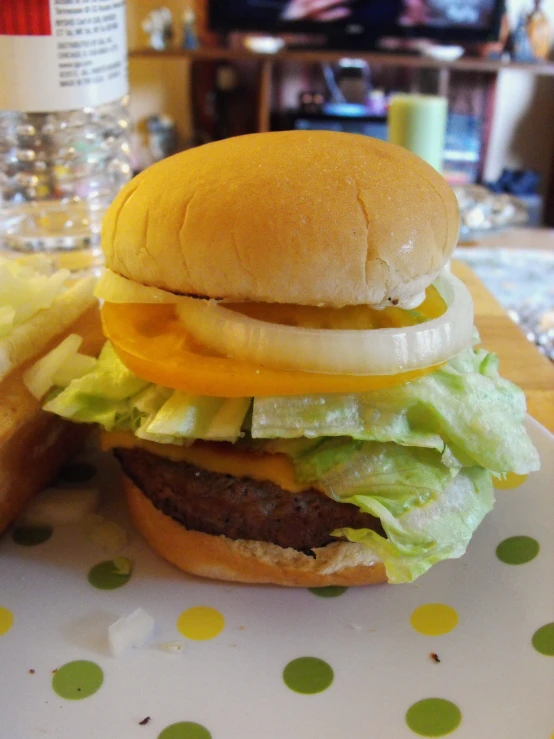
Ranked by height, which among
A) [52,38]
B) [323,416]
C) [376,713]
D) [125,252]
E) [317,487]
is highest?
[52,38]

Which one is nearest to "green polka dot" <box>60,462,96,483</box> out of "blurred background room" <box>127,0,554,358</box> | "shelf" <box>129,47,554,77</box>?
"blurred background room" <box>127,0,554,358</box>

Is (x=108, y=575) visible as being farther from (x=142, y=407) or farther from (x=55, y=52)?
(x=55, y=52)

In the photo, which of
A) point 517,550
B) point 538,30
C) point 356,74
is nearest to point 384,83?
point 356,74

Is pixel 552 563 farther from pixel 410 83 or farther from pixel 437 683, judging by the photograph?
pixel 410 83

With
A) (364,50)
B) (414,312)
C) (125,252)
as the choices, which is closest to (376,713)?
(414,312)

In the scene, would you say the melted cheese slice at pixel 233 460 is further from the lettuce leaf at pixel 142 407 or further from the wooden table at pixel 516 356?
the wooden table at pixel 516 356

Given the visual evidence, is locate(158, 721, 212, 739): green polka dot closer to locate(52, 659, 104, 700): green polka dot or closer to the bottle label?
locate(52, 659, 104, 700): green polka dot
